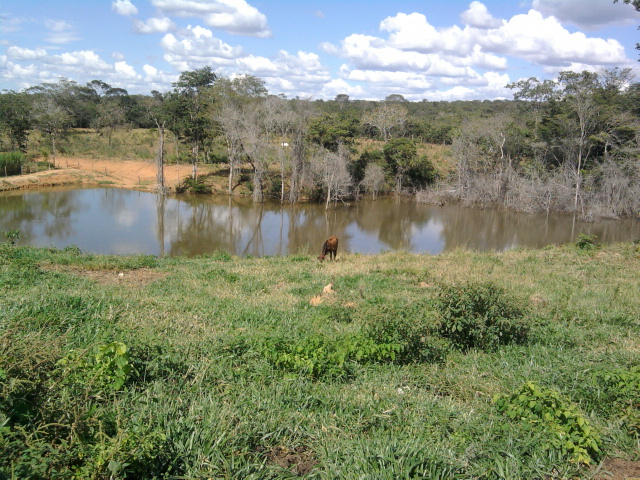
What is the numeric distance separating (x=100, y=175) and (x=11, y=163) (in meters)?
5.69

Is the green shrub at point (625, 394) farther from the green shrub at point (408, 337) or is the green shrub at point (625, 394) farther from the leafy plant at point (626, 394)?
the green shrub at point (408, 337)

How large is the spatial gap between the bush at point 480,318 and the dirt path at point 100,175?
29.4m

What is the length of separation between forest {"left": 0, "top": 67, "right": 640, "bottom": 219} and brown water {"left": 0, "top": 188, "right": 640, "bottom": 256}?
160 centimetres

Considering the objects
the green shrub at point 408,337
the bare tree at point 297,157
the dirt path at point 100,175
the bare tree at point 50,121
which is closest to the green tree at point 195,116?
the dirt path at point 100,175

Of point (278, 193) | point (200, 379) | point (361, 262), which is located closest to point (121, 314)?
point (200, 379)

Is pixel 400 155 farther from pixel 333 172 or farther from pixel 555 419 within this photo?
pixel 555 419

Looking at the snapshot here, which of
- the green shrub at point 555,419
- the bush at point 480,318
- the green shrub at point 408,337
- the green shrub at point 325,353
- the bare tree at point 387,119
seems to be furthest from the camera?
the bare tree at point 387,119

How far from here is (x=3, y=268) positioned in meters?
8.70

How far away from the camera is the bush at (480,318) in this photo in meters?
5.86

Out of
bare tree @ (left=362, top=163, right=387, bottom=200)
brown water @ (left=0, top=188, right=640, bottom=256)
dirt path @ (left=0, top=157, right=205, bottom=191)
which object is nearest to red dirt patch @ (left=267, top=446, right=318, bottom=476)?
brown water @ (left=0, top=188, right=640, bottom=256)

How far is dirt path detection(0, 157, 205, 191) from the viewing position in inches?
1204

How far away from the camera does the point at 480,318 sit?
19.3 feet

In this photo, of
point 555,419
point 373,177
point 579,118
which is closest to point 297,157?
point 373,177

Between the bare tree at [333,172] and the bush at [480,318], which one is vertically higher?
the bare tree at [333,172]
